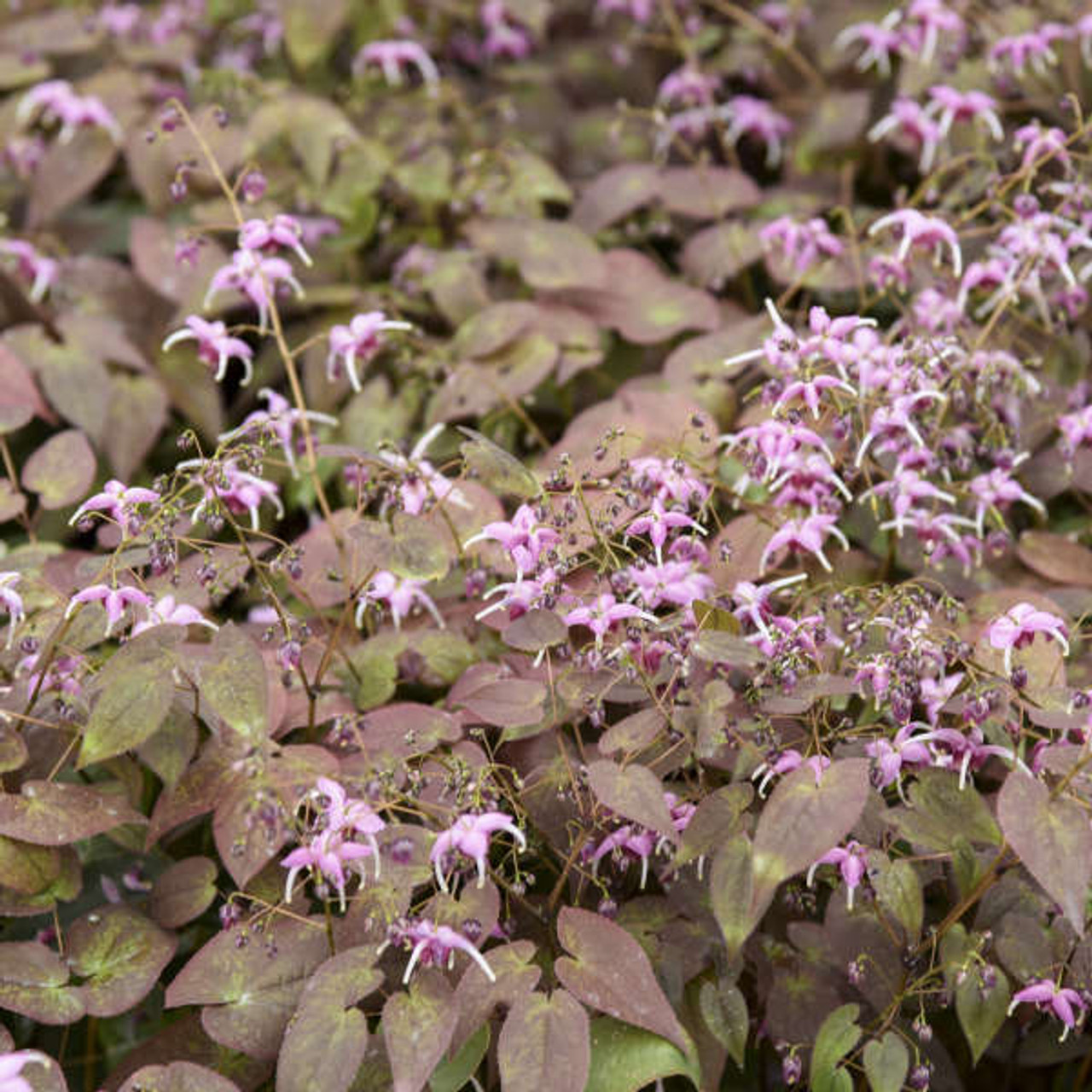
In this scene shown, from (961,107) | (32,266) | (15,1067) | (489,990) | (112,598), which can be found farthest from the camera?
(32,266)

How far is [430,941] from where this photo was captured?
1242 millimetres

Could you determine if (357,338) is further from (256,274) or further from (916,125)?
(916,125)

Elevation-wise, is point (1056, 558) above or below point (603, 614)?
below

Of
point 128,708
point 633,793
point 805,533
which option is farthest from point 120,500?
point 805,533

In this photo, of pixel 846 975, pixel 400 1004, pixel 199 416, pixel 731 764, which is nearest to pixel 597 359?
pixel 199 416

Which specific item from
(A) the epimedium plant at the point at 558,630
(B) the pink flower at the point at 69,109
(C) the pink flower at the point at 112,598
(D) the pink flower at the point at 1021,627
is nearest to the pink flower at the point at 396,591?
(A) the epimedium plant at the point at 558,630

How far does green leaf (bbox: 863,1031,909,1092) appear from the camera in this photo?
1.31m

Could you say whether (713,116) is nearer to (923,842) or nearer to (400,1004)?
(923,842)

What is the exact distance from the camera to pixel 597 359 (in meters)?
2.18

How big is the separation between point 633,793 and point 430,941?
21 cm

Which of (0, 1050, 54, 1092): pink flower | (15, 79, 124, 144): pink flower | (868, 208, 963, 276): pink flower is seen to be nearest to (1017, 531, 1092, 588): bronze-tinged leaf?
(868, 208, 963, 276): pink flower

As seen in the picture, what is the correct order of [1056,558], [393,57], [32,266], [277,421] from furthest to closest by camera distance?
[393,57], [32,266], [1056,558], [277,421]

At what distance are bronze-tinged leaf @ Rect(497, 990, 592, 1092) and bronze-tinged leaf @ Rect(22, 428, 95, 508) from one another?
2.82 ft

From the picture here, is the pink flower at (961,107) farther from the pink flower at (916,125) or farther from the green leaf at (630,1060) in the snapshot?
the green leaf at (630,1060)
